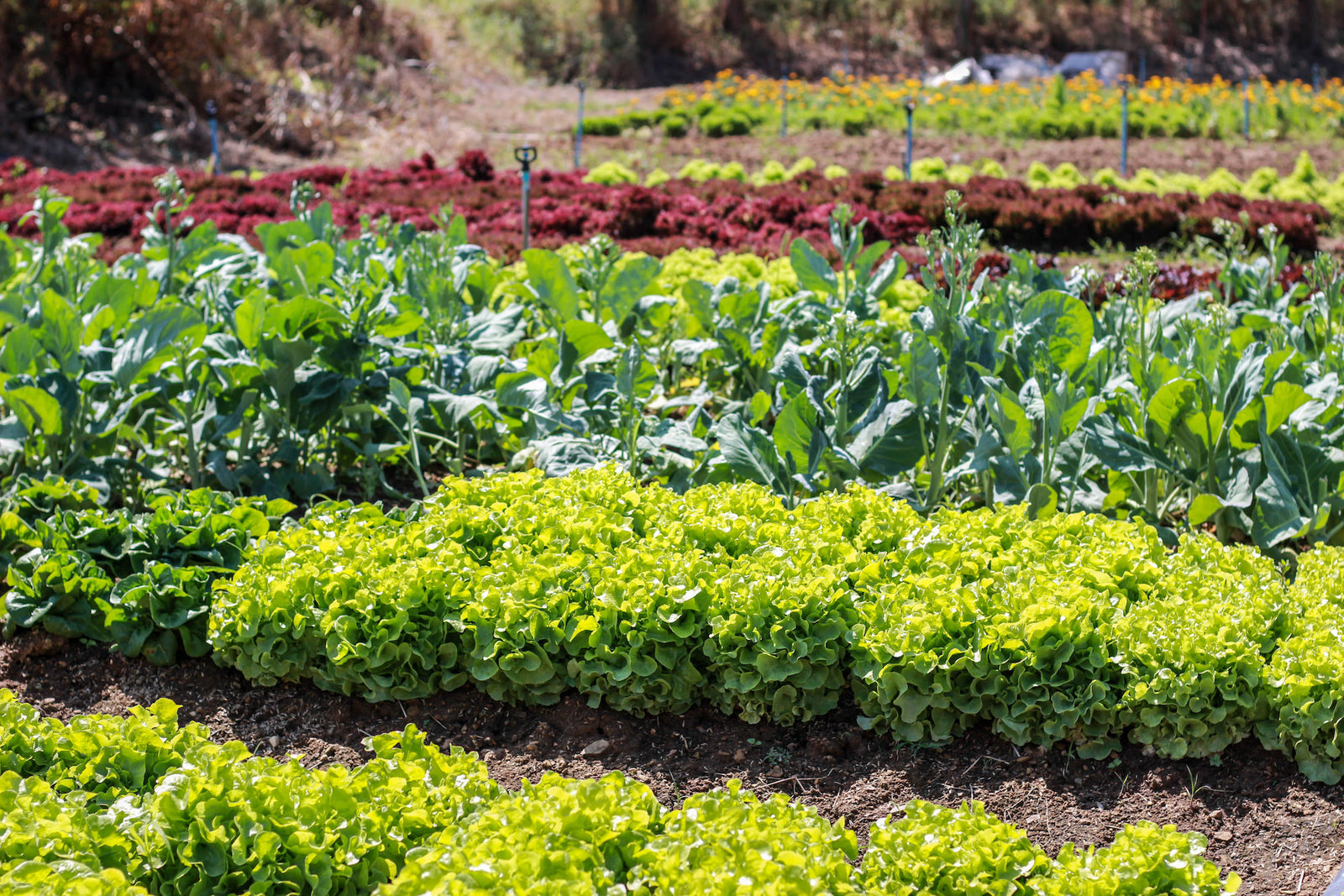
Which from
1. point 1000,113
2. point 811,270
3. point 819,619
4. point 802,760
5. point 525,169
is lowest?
point 802,760

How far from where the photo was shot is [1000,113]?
662 inches

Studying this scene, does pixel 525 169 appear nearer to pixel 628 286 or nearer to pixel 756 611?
pixel 628 286

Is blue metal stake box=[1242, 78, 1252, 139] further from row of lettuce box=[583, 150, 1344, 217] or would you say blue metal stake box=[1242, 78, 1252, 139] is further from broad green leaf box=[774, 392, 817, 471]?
broad green leaf box=[774, 392, 817, 471]

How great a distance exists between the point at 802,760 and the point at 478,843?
48.4 inches

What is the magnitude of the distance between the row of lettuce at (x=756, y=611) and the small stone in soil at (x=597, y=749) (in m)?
0.11

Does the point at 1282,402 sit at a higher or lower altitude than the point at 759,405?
higher

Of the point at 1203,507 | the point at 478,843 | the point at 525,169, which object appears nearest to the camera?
the point at 478,843

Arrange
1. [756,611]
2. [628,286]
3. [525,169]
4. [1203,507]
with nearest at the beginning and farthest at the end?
[756,611] → [1203,507] → [628,286] → [525,169]

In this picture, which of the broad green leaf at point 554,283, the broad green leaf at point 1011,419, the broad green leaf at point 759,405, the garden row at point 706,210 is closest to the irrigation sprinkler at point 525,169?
the garden row at point 706,210

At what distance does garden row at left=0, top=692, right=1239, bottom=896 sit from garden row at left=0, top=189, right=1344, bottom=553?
72.2 inches

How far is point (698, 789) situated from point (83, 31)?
1775cm

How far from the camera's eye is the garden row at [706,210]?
850 cm

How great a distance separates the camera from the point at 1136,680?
2.99 meters

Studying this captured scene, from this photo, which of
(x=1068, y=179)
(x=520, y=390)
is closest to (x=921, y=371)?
(x=520, y=390)
